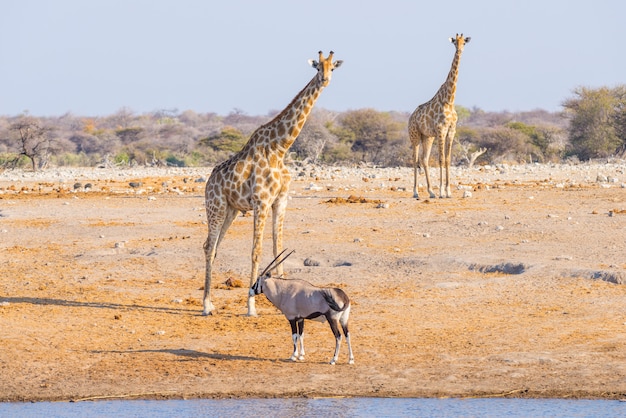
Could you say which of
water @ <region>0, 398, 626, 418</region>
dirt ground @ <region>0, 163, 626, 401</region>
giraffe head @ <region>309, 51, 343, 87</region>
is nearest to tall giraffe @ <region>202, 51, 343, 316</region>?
giraffe head @ <region>309, 51, 343, 87</region>

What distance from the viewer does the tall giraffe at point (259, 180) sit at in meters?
12.4

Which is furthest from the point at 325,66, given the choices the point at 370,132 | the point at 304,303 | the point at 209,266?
the point at 370,132

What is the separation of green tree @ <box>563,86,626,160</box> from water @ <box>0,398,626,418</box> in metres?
31.1

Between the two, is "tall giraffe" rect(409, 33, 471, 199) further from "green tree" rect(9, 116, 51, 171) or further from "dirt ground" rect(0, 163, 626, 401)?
"green tree" rect(9, 116, 51, 171)

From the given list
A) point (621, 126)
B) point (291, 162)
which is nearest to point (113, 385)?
point (291, 162)

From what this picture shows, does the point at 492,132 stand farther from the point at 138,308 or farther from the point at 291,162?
the point at 138,308

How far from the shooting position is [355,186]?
86.3ft

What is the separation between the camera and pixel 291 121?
12.8 meters

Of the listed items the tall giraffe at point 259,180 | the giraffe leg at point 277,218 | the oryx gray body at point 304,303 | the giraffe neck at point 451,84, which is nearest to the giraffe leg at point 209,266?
the tall giraffe at point 259,180

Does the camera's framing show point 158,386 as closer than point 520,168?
Yes

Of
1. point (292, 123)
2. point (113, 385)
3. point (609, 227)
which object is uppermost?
point (292, 123)

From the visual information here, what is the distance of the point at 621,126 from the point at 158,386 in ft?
108

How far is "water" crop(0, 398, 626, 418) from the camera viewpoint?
8.88 m

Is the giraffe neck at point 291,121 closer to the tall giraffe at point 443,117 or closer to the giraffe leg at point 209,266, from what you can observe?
the giraffe leg at point 209,266
